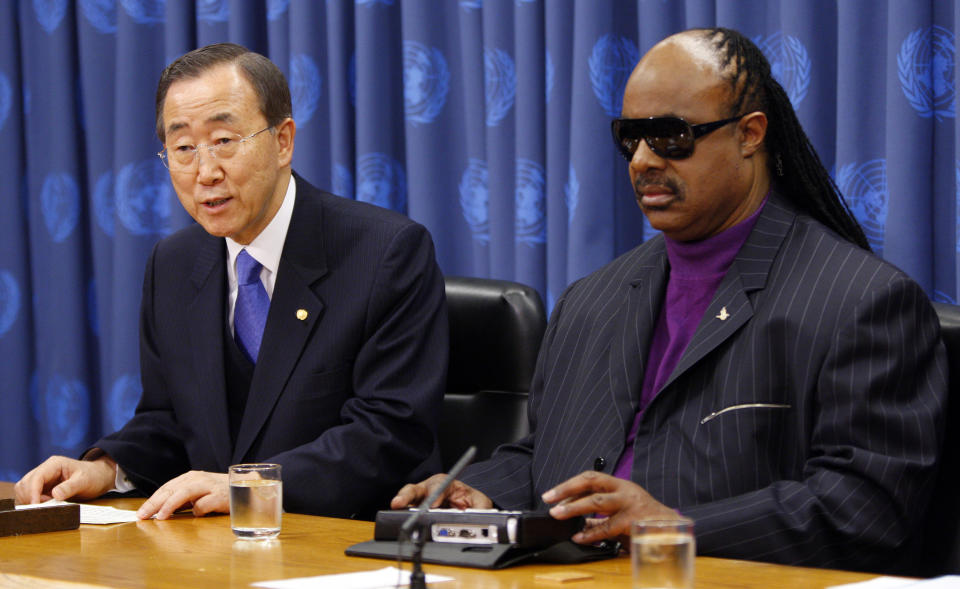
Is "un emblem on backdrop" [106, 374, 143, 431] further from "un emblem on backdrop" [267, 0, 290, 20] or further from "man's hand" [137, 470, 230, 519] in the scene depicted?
"man's hand" [137, 470, 230, 519]

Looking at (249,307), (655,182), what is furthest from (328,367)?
(655,182)

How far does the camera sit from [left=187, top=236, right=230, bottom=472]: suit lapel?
2.32 m

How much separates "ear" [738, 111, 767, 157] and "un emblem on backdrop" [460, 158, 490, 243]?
1.10 metres

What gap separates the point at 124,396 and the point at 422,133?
132cm

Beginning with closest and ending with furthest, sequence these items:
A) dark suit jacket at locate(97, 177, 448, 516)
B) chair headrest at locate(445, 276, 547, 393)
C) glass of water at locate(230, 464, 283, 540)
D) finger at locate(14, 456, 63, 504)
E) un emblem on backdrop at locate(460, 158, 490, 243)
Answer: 1. glass of water at locate(230, 464, 283, 540)
2. finger at locate(14, 456, 63, 504)
3. dark suit jacket at locate(97, 177, 448, 516)
4. chair headrest at locate(445, 276, 547, 393)
5. un emblem on backdrop at locate(460, 158, 490, 243)

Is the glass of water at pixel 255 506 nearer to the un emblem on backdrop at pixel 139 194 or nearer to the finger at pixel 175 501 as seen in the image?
the finger at pixel 175 501

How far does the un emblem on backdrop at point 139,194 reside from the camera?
368 centimetres

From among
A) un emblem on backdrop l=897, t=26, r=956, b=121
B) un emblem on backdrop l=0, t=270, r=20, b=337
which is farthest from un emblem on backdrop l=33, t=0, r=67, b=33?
un emblem on backdrop l=897, t=26, r=956, b=121

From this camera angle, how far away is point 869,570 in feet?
5.64

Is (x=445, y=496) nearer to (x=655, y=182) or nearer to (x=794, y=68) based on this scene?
(x=655, y=182)

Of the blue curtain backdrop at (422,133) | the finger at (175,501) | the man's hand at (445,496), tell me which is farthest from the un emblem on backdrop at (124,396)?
the man's hand at (445,496)

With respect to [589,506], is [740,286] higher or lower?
higher

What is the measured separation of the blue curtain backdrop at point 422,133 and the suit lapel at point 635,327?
1.74ft

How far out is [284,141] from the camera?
8.15ft
